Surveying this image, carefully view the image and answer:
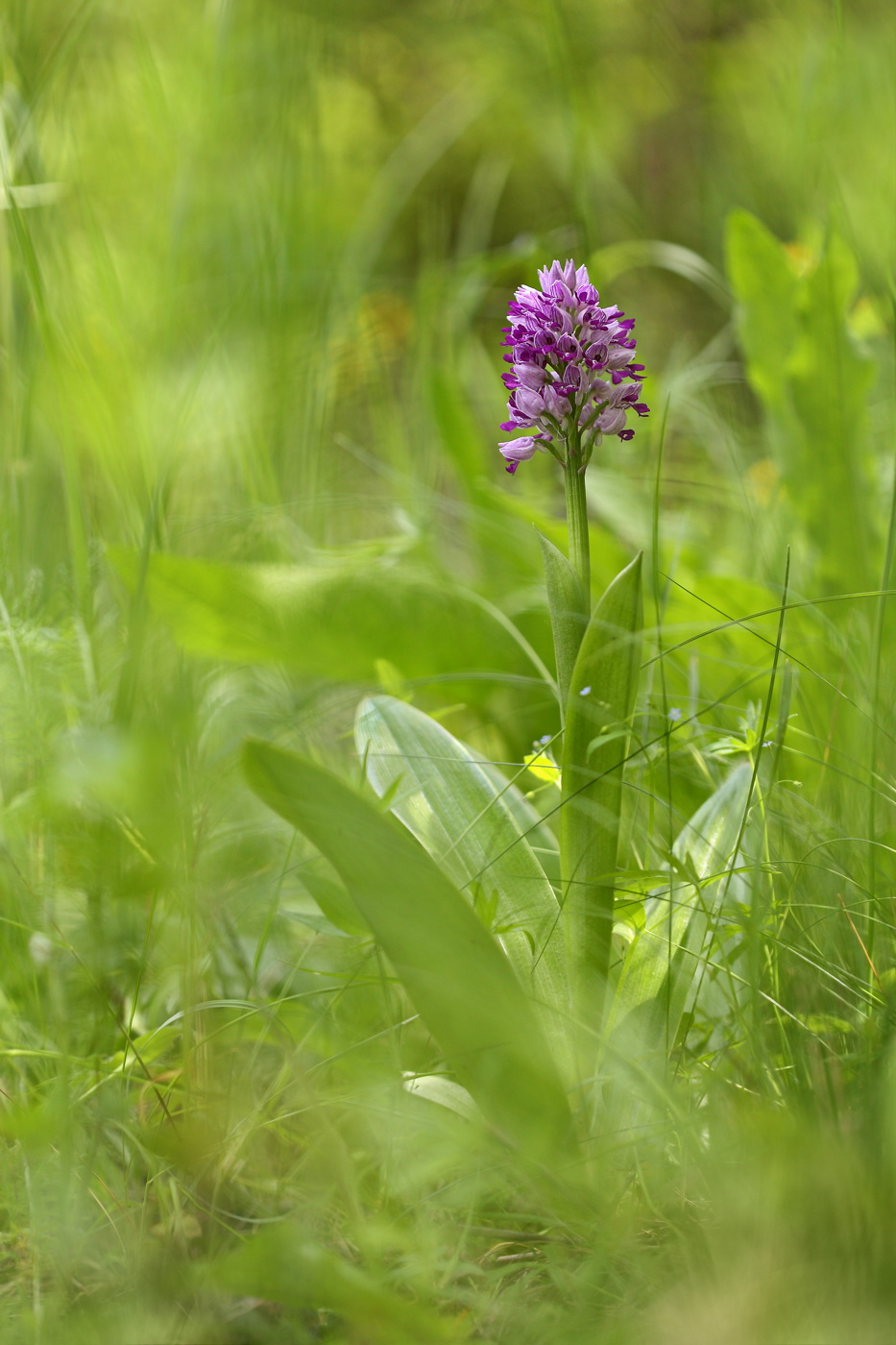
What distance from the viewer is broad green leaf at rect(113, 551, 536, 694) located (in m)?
0.86

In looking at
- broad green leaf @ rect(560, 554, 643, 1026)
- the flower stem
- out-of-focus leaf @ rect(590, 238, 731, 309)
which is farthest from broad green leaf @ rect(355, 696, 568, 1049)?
out-of-focus leaf @ rect(590, 238, 731, 309)

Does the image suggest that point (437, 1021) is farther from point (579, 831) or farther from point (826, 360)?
point (826, 360)

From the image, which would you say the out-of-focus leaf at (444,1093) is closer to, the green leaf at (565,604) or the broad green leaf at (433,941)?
the broad green leaf at (433,941)

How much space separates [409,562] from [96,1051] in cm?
61

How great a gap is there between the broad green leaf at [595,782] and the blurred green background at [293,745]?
5 centimetres

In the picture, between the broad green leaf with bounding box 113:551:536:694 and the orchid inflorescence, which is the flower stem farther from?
the broad green leaf with bounding box 113:551:536:694

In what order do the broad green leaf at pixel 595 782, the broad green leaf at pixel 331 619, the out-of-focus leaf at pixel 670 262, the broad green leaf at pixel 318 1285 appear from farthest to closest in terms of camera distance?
the out-of-focus leaf at pixel 670 262
the broad green leaf at pixel 331 619
the broad green leaf at pixel 595 782
the broad green leaf at pixel 318 1285

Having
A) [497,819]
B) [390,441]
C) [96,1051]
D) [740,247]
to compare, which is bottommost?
[96,1051]

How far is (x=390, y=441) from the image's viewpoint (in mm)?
1424

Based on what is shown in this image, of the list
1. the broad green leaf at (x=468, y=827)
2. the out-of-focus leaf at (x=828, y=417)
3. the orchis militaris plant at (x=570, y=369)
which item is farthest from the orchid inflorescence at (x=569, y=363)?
the out-of-focus leaf at (x=828, y=417)

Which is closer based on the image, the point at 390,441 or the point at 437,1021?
the point at 437,1021

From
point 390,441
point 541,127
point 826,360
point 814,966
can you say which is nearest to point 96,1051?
point 814,966

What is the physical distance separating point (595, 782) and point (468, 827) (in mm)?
90

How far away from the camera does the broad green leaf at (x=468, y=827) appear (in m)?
0.55
